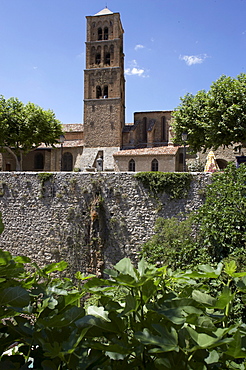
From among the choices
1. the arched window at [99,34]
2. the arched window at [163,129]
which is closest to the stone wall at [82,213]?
the arched window at [163,129]

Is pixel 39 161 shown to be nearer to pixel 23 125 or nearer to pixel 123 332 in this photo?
pixel 23 125

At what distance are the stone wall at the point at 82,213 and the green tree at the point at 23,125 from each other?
566 inches

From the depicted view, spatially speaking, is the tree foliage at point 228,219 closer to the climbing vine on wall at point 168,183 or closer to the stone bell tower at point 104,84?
the climbing vine on wall at point 168,183

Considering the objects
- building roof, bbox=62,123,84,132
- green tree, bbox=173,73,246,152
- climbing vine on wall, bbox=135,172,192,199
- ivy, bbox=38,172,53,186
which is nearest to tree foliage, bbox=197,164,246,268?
climbing vine on wall, bbox=135,172,192,199

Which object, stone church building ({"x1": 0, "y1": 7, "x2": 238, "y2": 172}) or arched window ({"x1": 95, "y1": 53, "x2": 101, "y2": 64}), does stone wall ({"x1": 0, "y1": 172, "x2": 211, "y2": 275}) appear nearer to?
stone church building ({"x1": 0, "y1": 7, "x2": 238, "y2": 172})

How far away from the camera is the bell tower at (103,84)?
34.3 metres

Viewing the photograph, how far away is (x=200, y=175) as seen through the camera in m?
12.2

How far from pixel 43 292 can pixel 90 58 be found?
125ft

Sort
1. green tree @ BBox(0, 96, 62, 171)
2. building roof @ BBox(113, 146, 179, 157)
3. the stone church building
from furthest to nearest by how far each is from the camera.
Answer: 1. the stone church building
2. building roof @ BBox(113, 146, 179, 157)
3. green tree @ BBox(0, 96, 62, 171)

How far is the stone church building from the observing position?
112 feet

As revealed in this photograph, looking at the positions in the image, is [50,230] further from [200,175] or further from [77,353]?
[77,353]

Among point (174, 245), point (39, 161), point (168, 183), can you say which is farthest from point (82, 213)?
point (39, 161)

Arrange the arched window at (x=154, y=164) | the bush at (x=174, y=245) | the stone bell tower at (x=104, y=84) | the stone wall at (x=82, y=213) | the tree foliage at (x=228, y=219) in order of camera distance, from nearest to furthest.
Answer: the tree foliage at (x=228, y=219) < the bush at (x=174, y=245) < the stone wall at (x=82, y=213) < the arched window at (x=154, y=164) < the stone bell tower at (x=104, y=84)

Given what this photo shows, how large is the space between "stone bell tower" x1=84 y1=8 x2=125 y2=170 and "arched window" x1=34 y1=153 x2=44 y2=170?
21.1 feet
